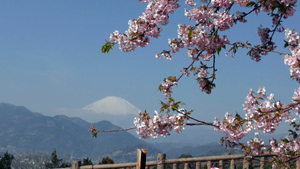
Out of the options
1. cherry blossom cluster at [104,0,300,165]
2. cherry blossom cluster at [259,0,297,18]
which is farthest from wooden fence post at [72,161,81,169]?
cherry blossom cluster at [259,0,297,18]

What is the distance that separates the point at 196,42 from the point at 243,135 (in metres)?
1.03

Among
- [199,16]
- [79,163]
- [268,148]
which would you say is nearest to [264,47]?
[199,16]

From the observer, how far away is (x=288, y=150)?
4.54 meters

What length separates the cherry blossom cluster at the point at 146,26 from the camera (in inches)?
153

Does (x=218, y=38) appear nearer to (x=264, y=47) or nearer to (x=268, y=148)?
(x=264, y=47)

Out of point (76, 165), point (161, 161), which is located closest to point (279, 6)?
point (161, 161)

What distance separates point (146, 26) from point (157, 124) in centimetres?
104

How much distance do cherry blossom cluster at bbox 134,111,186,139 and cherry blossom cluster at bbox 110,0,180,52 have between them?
2.50 ft

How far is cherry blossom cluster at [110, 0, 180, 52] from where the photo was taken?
389 cm

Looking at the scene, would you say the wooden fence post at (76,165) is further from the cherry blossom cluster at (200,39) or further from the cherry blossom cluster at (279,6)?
the cherry blossom cluster at (279,6)

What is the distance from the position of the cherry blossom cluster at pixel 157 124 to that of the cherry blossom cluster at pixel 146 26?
0.76 m

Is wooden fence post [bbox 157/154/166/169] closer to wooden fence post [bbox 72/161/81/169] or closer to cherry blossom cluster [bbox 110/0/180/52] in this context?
wooden fence post [bbox 72/161/81/169]

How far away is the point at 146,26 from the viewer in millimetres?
3969

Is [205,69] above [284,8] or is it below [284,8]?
below
